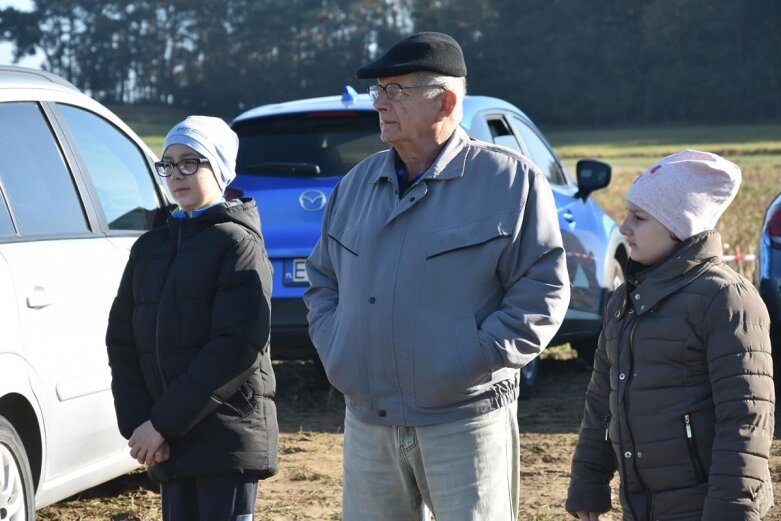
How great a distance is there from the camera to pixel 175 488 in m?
3.59

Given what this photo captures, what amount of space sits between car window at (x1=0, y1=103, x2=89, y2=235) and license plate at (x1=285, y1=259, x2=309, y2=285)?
2124 mm

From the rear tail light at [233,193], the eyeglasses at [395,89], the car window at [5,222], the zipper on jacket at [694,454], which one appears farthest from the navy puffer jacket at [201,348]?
the rear tail light at [233,193]

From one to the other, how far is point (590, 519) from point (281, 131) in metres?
4.65

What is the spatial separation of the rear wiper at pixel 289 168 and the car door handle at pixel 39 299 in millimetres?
2911

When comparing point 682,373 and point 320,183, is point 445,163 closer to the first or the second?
point 682,373

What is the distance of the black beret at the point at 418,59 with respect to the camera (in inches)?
124

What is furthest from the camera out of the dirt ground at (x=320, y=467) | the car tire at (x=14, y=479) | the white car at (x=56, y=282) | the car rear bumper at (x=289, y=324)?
the car rear bumper at (x=289, y=324)

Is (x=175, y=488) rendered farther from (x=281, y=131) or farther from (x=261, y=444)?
(x=281, y=131)

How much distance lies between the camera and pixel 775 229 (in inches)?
275

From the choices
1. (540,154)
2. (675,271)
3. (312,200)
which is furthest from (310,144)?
(675,271)

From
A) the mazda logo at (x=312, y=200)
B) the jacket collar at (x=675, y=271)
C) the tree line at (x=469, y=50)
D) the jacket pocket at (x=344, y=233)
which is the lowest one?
the tree line at (x=469, y=50)

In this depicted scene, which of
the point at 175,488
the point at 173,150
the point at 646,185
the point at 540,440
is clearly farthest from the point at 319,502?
the point at 646,185

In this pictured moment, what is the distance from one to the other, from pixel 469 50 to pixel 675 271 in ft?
332

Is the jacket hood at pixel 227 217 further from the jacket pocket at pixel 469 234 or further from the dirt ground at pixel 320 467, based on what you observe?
the dirt ground at pixel 320 467
